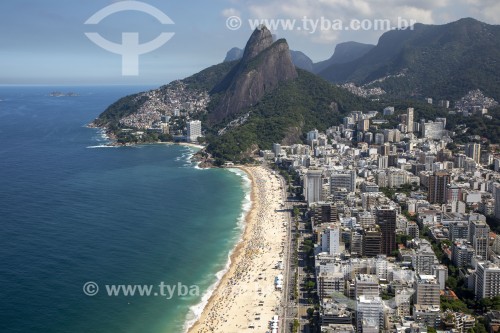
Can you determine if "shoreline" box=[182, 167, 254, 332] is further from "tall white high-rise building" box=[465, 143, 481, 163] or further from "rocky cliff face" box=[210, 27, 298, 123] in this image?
"rocky cliff face" box=[210, 27, 298, 123]

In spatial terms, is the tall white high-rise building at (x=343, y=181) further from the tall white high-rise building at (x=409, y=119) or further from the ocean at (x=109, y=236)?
the tall white high-rise building at (x=409, y=119)

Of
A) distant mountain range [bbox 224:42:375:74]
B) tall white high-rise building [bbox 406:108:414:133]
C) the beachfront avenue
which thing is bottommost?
the beachfront avenue

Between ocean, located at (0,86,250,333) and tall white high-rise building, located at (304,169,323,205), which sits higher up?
tall white high-rise building, located at (304,169,323,205)

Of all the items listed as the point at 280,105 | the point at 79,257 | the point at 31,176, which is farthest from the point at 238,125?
the point at 79,257

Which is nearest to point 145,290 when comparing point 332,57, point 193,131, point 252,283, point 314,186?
point 252,283

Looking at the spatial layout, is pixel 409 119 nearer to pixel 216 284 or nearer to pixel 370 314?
pixel 216 284

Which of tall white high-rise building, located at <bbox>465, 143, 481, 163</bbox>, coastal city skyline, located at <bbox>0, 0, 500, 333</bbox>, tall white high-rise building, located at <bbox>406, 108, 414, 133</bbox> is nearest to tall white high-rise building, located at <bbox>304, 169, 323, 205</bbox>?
coastal city skyline, located at <bbox>0, 0, 500, 333</bbox>

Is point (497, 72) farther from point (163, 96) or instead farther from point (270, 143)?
point (163, 96)

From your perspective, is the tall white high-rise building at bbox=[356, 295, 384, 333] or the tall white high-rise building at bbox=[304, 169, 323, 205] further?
the tall white high-rise building at bbox=[304, 169, 323, 205]
